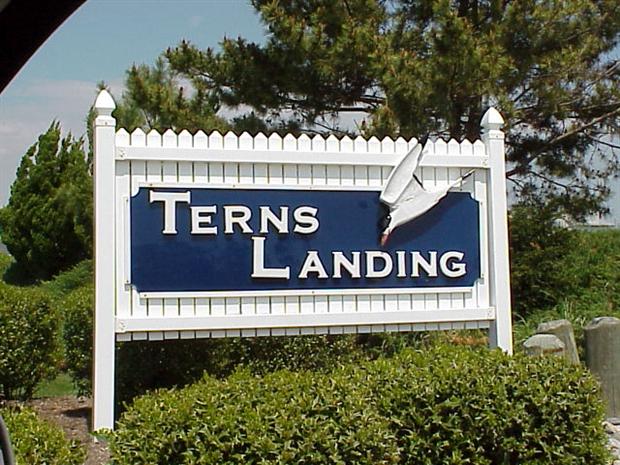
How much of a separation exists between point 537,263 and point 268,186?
6482 millimetres

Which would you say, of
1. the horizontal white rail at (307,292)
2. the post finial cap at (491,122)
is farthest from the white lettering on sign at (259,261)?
the post finial cap at (491,122)

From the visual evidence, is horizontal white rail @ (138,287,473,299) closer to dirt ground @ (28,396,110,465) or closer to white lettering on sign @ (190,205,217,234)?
white lettering on sign @ (190,205,217,234)

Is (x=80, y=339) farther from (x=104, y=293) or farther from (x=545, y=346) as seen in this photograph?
(x=545, y=346)

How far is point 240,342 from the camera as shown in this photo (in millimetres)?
7117

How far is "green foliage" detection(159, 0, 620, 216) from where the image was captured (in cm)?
1117

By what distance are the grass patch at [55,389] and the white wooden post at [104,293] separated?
2.69 m

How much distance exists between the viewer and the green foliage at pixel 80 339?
757 centimetres

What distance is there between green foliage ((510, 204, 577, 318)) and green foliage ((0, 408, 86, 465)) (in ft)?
28.0

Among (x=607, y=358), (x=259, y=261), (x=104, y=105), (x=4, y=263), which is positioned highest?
(x=4, y=263)

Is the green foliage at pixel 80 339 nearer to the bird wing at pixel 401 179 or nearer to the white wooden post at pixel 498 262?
the bird wing at pixel 401 179

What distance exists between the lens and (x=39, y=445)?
3617mm

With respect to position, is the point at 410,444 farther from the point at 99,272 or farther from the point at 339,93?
the point at 339,93

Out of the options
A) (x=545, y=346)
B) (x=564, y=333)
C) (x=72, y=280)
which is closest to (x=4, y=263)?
(x=72, y=280)

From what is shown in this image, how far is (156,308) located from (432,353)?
6.70 ft
